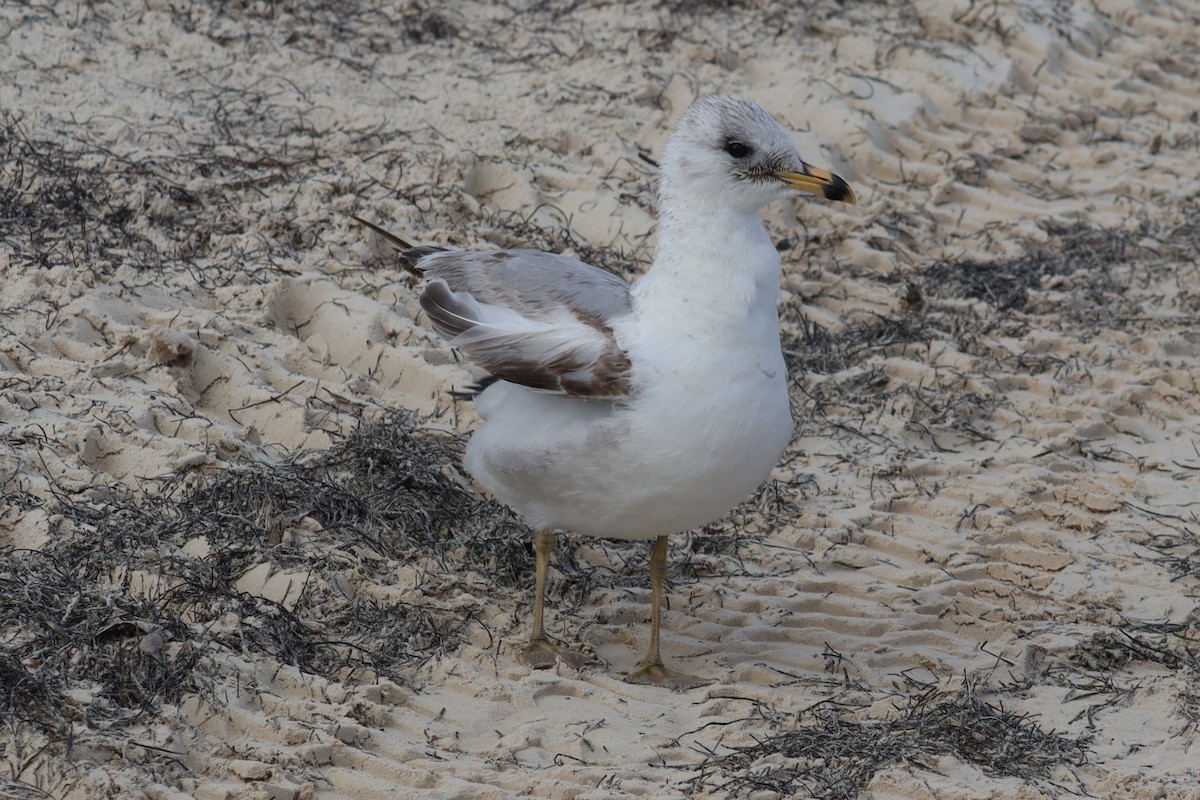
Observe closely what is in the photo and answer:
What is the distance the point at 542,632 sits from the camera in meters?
4.62

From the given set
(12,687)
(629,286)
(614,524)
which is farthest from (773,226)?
(12,687)

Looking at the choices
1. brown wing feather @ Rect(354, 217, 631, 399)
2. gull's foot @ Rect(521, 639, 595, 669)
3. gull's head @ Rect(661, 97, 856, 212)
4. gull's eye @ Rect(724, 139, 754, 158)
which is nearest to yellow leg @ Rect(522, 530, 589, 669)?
gull's foot @ Rect(521, 639, 595, 669)

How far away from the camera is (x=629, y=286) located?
15.5 ft

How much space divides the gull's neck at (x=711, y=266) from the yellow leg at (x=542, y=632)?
0.87 meters

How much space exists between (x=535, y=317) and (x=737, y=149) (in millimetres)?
781

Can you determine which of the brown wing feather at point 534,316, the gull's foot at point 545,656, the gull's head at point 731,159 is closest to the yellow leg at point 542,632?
the gull's foot at point 545,656

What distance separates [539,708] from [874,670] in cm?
112

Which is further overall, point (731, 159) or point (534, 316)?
point (534, 316)

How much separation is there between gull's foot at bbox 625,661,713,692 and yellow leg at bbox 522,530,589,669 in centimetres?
18

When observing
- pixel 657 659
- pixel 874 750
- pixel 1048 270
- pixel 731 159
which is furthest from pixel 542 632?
pixel 1048 270

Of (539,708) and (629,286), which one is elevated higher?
(629,286)

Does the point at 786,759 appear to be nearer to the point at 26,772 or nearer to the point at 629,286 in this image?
the point at 629,286

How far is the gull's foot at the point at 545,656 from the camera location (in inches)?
179

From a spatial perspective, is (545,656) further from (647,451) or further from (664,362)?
(664,362)
